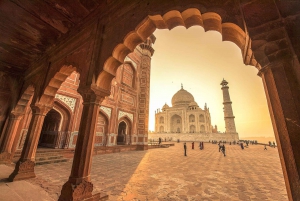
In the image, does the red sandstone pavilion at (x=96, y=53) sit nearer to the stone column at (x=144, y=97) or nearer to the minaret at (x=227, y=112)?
the stone column at (x=144, y=97)

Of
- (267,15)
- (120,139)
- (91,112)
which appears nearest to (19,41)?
(91,112)

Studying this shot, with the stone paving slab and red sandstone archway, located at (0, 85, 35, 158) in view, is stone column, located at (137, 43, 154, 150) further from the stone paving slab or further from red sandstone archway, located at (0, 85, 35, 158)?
the stone paving slab

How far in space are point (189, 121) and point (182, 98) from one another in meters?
7.95

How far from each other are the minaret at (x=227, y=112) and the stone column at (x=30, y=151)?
33770 millimetres

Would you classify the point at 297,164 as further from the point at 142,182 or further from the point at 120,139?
the point at 120,139

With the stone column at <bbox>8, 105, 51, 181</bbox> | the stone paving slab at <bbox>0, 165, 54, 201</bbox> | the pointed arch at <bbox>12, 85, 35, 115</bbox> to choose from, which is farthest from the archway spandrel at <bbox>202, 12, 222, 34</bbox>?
the pointed arch at <bbox>12, 85, 35, 115</bbox>

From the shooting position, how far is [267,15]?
1542 mm

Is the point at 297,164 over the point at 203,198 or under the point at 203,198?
over

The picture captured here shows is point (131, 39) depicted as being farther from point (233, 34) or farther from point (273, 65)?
point (273, 65)

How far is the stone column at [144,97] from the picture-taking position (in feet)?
44.4

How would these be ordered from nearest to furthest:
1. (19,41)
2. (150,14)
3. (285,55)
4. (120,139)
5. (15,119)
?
(285,55) → (150,14) → (19,41) → (15,119) → (120,139)

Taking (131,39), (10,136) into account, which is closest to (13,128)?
(10,136)

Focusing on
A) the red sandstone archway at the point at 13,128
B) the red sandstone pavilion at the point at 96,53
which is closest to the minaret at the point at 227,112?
the red sandstone pavilion at the point at 96,53

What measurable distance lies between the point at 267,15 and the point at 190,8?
1084 mm
